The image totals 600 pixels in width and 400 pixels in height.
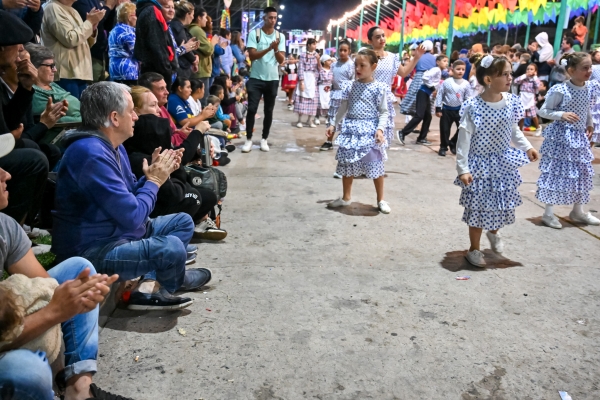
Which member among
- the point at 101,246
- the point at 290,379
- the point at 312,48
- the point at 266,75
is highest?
the point at 312,48

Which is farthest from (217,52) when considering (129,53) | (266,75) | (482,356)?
(482,356)

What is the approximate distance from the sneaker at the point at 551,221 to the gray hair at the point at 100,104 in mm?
4023

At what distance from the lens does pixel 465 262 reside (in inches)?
165

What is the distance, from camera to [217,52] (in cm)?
989

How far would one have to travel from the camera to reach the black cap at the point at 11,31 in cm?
330

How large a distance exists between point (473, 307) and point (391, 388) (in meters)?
1.11

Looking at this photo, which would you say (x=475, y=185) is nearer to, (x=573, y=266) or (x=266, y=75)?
(x=573, y=266)

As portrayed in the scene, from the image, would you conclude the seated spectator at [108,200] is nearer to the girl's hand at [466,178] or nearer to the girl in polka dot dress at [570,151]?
the girl's hand at [466,178]

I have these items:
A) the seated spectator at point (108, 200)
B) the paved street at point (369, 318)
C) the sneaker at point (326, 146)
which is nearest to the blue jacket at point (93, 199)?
the seated spectator at point (108, 200)

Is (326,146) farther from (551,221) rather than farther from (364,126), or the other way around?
(551,221)

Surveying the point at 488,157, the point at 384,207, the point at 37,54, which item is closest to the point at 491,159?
the point at 488,157

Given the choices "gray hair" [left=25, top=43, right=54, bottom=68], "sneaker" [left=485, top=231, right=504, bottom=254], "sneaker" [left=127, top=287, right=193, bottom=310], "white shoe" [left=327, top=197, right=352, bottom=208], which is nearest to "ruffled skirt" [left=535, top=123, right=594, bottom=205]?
"sneaker" [left=485, top=231, right=504, bottom=254]

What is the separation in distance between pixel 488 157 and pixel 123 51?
351cm

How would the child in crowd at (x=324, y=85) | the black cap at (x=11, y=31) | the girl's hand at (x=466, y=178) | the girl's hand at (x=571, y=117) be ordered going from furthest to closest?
the child in crowd at (x=324, y=85) → the girl's hand at (x=571, y=117) → the girl's hand at (x=466, y=178) → the black cap at (x=11, y=31)
